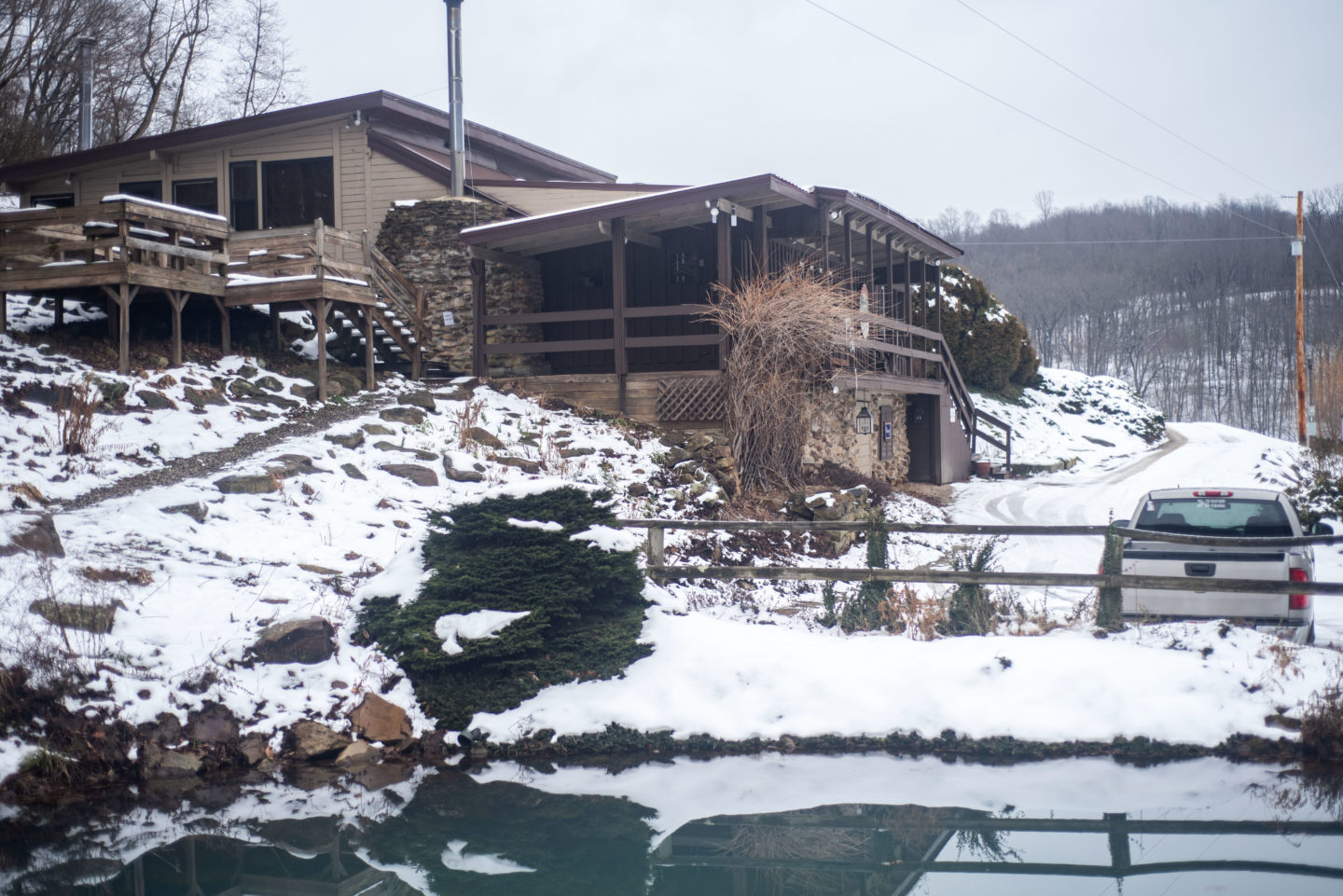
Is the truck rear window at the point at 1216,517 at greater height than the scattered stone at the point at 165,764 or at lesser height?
greater

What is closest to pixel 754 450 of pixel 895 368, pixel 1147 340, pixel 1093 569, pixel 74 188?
pixel 1093 569

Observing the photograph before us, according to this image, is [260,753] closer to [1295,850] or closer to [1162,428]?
[1295,850]

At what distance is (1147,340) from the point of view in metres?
71.9

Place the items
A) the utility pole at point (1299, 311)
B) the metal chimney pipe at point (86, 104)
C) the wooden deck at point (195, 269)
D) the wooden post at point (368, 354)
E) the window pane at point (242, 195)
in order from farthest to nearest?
the utility pole at point (1299, 311)
the metal chimney pipe at point (86, 104)
the window pane at point (242, 195)
the wooden post at point (368, 354)
the wooden deck at point (195, 269)

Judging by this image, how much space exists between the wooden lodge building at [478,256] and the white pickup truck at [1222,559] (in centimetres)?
781

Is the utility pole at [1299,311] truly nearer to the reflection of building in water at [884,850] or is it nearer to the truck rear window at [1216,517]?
the truck rear window at [1216,517]

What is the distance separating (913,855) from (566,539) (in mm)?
3883

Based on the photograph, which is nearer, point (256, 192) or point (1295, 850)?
point (1295, 850)

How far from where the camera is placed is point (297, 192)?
22.5 meters

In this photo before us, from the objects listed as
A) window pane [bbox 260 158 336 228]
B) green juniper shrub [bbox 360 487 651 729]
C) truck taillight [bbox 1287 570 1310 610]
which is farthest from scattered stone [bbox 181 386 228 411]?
truck taillight [bbox 1287 570 1310 610]

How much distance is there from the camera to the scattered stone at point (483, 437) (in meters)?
15.0

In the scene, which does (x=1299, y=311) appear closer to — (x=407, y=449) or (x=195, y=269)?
(x=407, y=449)

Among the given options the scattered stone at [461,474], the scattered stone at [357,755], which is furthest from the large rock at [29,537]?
the scattered stone at [461,474]

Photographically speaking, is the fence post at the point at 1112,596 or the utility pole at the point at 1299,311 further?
the utility pole at the point at 1299,311
